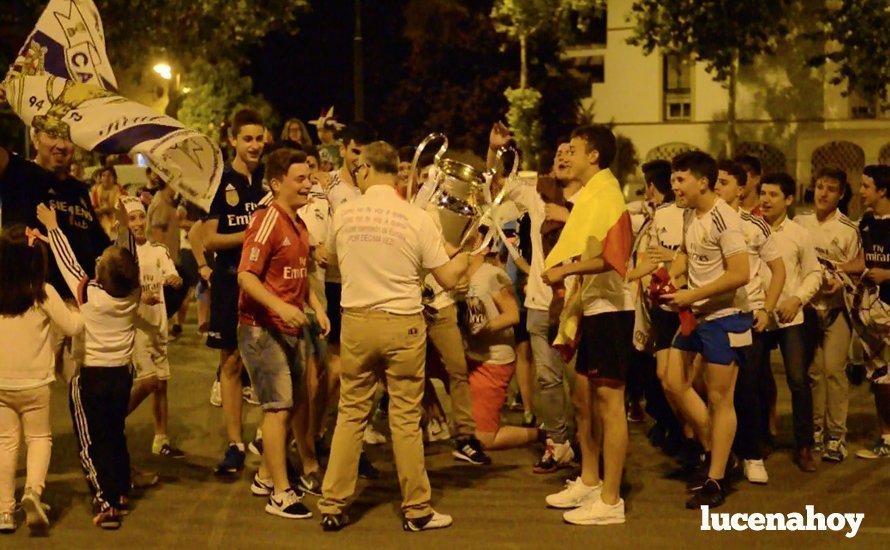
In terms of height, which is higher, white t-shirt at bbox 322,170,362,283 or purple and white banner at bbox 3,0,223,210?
purple and white banner at bbox 3,0,223,210

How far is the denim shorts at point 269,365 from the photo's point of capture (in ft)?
21.0

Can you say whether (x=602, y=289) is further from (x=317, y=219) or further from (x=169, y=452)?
(x=169, y=452)

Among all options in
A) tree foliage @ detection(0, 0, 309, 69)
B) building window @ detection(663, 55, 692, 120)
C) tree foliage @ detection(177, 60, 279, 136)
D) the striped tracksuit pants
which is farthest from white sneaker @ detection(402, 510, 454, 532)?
building window @ detection(663, 55, 692, 120)

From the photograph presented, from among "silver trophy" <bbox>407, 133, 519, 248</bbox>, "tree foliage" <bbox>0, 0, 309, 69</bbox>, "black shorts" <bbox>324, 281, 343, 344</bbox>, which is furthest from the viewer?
"tree foliage" <bbox>0, 0, 309, 69</bbox>

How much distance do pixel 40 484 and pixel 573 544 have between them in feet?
9.12

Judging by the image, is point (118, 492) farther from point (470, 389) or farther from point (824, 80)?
point (824, 80)

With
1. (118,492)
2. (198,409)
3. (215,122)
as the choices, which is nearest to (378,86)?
(215,122)

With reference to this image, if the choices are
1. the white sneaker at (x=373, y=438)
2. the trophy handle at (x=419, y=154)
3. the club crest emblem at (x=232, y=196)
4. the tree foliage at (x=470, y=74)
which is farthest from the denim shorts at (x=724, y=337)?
the tree foliage at (x=470, y=74)

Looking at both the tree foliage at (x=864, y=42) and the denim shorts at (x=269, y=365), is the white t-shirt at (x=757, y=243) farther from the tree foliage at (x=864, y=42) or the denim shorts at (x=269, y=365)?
the tree foliage at (x=864, y=42)

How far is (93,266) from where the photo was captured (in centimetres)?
688

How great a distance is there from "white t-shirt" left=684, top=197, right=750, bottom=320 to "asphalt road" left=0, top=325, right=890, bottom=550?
112 cm

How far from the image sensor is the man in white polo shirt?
6.02 metres

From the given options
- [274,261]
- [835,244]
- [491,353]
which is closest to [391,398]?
[274,261]

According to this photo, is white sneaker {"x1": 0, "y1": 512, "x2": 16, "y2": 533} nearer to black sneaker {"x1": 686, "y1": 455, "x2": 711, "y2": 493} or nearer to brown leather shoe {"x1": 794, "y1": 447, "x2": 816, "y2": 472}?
black sneaker {"x1": 686, "y1": 455, "x2": 711, "y2": 493}
